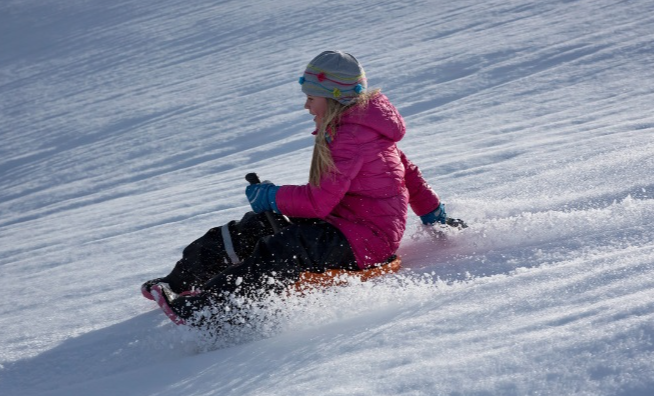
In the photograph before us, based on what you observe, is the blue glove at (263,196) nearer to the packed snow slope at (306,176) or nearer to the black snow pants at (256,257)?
the black snow pants at (256,257)

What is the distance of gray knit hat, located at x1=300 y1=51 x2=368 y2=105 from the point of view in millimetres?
3525

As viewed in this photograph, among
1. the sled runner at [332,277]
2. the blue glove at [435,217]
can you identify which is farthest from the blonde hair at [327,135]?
the blue glove at [435,217]

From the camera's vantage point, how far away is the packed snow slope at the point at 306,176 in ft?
7.72

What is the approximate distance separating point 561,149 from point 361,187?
2785 millimetres

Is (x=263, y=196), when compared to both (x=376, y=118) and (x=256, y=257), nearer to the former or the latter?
(x=256, y=257)

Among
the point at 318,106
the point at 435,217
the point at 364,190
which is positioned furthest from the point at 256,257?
the point at 435,217

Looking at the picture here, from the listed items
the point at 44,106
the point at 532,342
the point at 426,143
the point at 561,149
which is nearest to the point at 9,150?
the point at 44,106

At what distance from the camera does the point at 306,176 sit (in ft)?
20.6

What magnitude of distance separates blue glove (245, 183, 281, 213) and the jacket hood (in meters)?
0.47

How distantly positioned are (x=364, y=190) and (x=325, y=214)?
8.7 inches

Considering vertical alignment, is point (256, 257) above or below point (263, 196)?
below

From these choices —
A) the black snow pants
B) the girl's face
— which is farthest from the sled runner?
the girl's face

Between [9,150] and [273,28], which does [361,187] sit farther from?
[273,28]

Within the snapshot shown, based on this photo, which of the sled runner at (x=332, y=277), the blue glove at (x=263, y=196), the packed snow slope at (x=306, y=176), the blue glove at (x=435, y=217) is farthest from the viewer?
the blue glove at (x=435, y=217)
